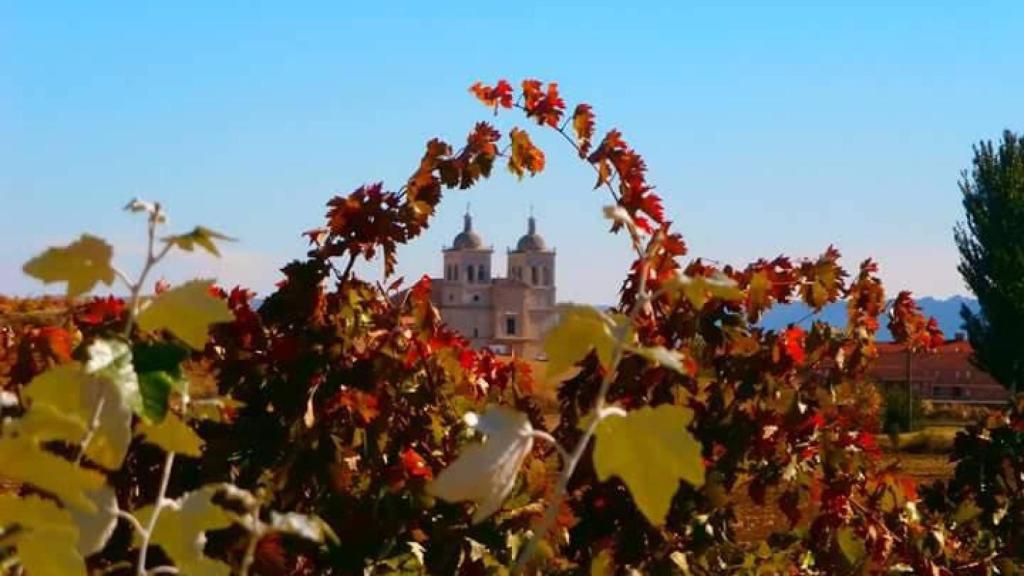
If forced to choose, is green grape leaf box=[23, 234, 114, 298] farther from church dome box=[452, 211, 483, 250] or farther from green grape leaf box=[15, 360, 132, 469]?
church dome box=[452, 211, 483, 250]

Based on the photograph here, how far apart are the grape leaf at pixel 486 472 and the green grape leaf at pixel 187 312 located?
185mm

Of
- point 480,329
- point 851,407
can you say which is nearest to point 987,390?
point 480,329

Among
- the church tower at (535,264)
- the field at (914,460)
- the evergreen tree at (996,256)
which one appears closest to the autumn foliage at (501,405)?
the field at (914,460)

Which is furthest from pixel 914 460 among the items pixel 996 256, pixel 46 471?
pixel 46 471

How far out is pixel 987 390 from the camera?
143 ft

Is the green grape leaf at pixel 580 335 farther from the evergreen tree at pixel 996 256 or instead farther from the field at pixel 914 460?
the evergreen tree at pixel 996 256

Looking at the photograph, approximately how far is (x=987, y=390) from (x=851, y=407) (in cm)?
4249

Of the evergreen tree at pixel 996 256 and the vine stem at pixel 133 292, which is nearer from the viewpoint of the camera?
the vine stem at pixel 133 292

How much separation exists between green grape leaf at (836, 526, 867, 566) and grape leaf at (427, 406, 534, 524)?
232 cm

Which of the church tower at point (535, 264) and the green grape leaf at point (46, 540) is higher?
the church tower at point (535, 264)

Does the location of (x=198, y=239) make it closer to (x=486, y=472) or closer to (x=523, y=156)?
(x=486, y=472)

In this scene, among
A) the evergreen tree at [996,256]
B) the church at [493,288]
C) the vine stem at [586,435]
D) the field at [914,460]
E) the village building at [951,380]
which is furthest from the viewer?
the church at [493,288]

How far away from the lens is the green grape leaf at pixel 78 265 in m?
0.84

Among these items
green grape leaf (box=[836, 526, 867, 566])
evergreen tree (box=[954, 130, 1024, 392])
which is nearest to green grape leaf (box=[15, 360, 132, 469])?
green grape leaf (box=[836, 526, 867, 566])
